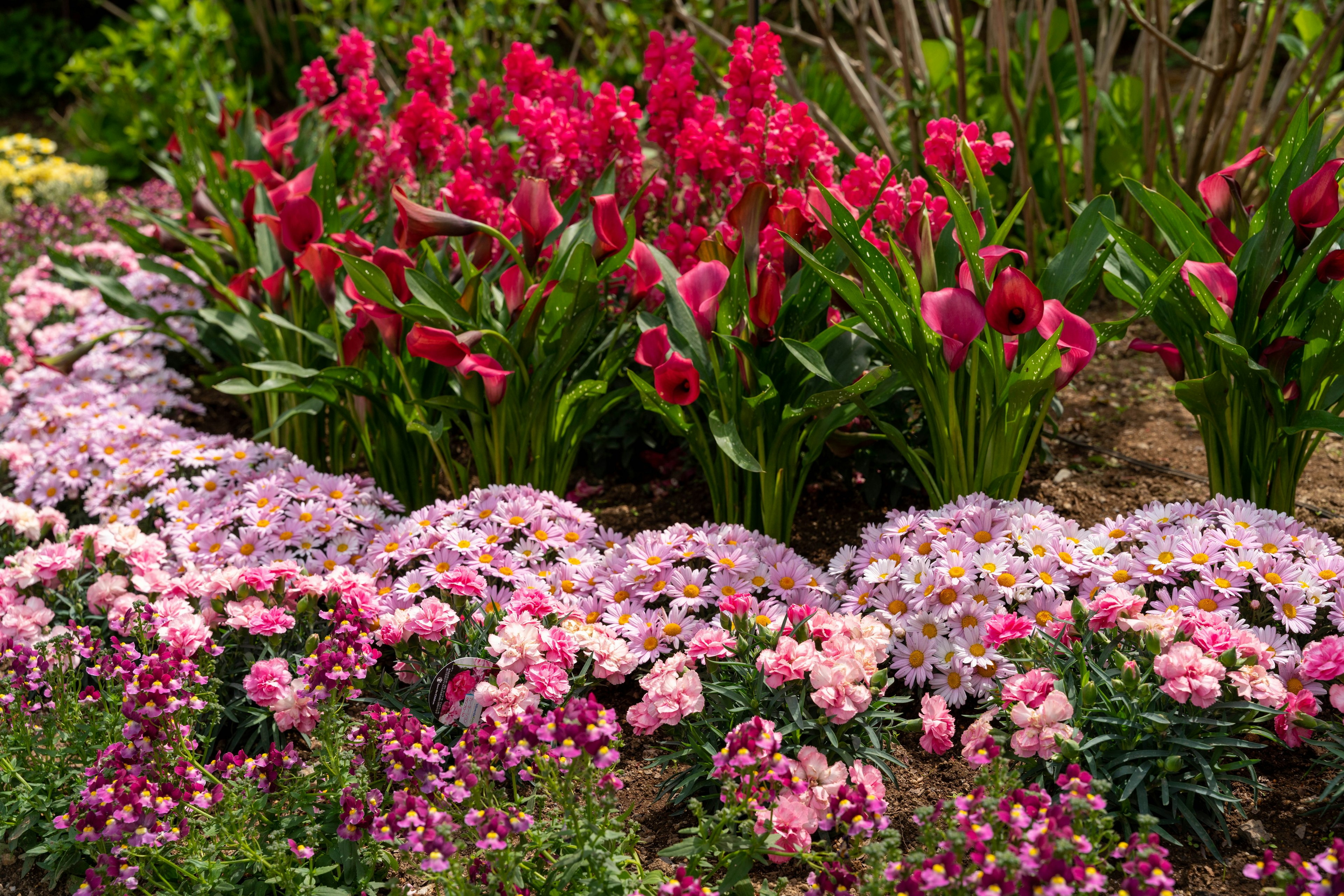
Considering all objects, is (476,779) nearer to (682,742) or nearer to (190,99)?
(682,742)

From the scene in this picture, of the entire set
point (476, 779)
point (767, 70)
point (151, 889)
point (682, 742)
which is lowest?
point (151, 889)

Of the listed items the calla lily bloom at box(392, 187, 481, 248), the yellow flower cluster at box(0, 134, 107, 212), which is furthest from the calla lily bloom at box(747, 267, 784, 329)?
the yellow flower cluster at box(0, 134, 107, 212)

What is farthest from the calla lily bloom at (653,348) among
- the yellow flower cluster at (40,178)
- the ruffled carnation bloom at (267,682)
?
the yellow flower cluster at (40,178)

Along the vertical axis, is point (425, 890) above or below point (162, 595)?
below

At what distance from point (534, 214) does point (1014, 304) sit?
42.0 inches

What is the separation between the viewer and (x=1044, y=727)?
5.06 feet

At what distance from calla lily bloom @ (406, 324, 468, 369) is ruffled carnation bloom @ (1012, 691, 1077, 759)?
126cm

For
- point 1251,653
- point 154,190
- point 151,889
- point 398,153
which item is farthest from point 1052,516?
point 154,190

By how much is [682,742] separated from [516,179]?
5.88 ft

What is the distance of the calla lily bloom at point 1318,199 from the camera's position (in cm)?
187

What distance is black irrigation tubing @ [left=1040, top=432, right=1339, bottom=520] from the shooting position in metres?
2.41

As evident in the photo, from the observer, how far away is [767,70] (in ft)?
7.83

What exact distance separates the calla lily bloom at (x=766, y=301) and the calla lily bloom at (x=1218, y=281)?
2.56 ft

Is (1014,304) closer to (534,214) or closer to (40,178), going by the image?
(534,214)
